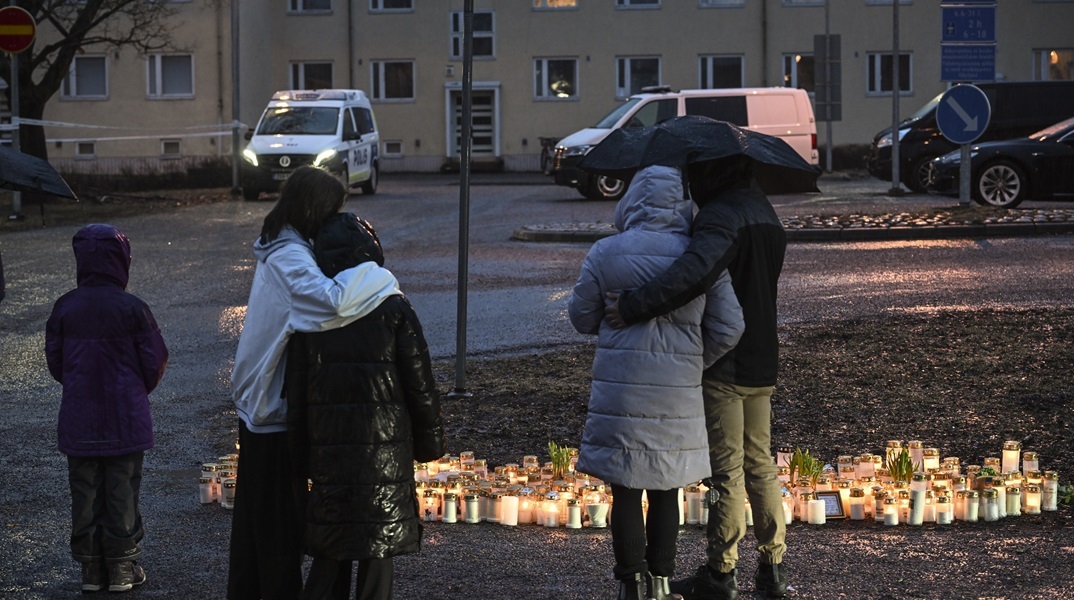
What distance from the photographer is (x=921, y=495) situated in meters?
6.58

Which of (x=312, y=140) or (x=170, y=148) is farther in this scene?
(x=170, y=148)

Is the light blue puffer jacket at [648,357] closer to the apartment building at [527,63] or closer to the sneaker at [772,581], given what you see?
the sneaker at [772,581]

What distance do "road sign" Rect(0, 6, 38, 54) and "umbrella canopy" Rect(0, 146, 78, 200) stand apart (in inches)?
670

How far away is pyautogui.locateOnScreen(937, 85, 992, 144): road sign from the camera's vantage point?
19.5 m

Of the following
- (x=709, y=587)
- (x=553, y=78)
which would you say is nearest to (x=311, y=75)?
(x=553, y=78)

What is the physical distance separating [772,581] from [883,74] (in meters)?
44.6

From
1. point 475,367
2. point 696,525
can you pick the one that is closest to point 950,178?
point 475,367

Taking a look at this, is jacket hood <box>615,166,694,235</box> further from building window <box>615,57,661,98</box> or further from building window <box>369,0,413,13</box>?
building window <box>369,0,413,13</box>

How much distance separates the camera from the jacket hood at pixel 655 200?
17.1 ft

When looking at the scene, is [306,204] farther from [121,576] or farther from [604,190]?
[604,190]

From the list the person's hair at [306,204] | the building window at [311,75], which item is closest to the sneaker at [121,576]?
the person's hair at [306,204]

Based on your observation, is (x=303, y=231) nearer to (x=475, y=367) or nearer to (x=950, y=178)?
(x=475, y=367)

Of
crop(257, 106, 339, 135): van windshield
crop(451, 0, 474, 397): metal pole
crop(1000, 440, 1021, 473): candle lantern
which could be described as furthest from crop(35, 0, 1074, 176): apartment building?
crop(1000, 440, 1021, 473): candle lantern

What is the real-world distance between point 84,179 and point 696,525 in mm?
38804
